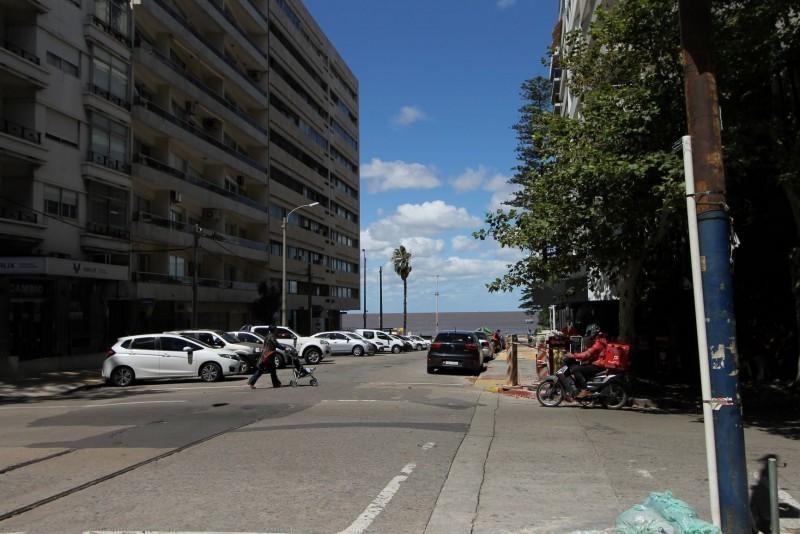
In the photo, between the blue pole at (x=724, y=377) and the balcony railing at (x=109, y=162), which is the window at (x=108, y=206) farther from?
the blue pole at (x=724, y=377)

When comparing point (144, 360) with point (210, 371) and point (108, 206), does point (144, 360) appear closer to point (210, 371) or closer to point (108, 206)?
point (210, 371)

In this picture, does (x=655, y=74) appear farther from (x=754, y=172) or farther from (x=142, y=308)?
(x=142, y=308)

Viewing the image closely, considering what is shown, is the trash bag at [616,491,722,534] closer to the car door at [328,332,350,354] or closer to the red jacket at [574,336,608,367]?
A: the red jacket at [574,336,608,367]

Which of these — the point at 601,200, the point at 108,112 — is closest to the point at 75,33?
the point at 108,112

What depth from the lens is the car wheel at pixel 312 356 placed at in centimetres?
3055

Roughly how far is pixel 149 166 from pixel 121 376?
17.3 meters

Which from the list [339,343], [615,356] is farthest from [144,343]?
[339,343]

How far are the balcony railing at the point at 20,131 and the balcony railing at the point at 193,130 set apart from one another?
319 inches

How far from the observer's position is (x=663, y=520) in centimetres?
489

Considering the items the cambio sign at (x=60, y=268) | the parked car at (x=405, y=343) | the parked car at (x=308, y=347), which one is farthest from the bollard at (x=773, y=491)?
the parked car at (x=405, y=343)

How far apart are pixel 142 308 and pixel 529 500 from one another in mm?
31551

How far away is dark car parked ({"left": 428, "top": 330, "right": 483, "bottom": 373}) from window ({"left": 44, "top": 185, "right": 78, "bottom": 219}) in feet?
54.0

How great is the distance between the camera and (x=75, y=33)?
2766 cm

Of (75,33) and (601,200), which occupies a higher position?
(75,33)
